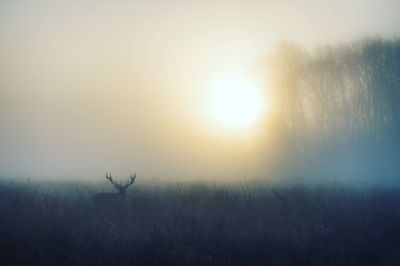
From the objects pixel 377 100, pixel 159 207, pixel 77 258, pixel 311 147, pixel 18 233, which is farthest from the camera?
pixel 311 147

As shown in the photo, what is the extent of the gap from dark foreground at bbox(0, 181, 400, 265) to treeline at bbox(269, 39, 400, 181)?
63.7 feet

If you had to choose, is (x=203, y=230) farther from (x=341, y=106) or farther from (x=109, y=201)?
(x=341, y=106)

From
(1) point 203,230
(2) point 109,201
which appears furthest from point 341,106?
(1) point 203,230

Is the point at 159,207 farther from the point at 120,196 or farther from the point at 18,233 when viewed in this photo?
the point at 18,233

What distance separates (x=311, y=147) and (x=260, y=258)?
28.5m

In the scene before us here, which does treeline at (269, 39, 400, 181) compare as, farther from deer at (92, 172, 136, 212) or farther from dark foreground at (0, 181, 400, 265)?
deer at (92, 172, 136, 212)

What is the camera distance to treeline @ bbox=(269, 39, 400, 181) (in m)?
36.9

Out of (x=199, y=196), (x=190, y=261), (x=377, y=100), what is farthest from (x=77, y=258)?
(x=377, y=100)

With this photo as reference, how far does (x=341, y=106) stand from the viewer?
4019cm

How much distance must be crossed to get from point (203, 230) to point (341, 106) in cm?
2810

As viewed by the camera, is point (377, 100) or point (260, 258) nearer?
point (260, 258)

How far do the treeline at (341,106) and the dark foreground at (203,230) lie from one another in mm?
19410

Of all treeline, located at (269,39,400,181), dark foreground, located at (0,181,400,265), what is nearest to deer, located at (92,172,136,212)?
dark foreground, located at (0,181,400,265)

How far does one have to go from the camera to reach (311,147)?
133 feet
